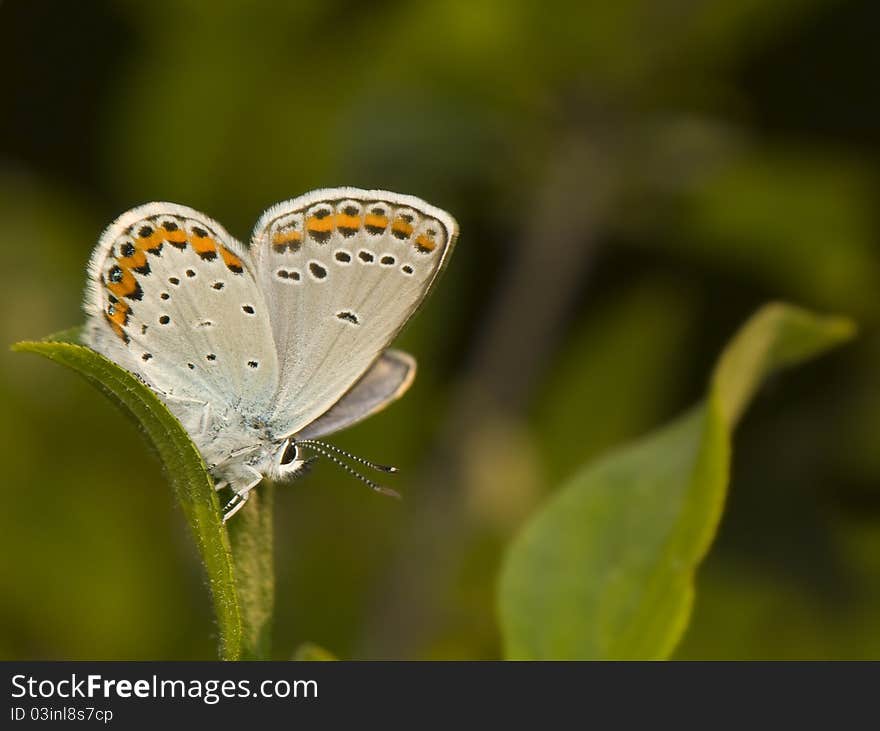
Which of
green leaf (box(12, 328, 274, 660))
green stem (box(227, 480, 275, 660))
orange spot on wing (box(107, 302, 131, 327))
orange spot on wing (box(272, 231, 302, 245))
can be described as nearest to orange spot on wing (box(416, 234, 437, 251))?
orange spot on wing (box(272, 231, 302, 245))

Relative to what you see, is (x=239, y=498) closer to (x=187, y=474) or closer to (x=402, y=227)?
(x=187, y=474)

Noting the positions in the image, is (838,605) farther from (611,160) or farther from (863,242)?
(611,160)

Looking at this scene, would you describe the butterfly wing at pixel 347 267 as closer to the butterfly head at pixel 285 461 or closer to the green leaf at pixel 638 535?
the butterfly head at pixel 285 461

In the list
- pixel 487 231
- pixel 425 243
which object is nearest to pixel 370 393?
pixel 425 243

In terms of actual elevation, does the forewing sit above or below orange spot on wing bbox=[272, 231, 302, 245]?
below

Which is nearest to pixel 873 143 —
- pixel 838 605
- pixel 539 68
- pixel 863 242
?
pixel 863 242

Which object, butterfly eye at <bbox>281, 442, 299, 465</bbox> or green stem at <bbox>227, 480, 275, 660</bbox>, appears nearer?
green stem at <bbox>227, 480, 275, 660</bbox>

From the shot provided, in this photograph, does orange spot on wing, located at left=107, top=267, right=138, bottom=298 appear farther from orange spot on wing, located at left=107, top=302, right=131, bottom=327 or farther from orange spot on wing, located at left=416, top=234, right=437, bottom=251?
orange spot on wing, located at left=416, top=234, right=437, bottom=251

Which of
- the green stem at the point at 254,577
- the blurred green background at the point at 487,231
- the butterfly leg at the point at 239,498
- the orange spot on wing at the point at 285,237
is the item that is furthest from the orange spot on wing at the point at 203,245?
the blurred green background at the point at 487,231
